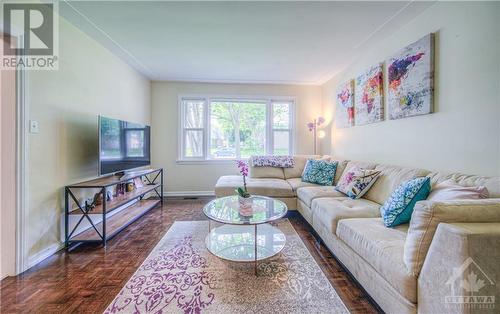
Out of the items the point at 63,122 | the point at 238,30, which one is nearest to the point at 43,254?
the point at 63,122

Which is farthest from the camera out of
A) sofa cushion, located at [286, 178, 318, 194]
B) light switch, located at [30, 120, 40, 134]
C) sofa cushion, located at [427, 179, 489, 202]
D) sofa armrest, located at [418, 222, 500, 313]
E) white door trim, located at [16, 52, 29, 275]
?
sofa cushion, located at [286, 178, 318, 194]

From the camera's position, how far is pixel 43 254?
2.06 m

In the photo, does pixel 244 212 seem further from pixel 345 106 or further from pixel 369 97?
pixel 345 106

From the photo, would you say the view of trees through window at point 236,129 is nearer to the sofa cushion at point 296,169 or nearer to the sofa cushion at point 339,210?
the sofa cushion at point 296,169

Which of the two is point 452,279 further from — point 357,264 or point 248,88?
point 248,88

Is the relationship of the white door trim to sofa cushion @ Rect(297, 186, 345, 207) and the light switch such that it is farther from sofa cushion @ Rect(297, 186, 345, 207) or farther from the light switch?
sofa cushion @ Rect(297, 186, 345, 207)

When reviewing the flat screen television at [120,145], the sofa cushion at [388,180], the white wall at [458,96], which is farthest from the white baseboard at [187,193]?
the white wall at [458,96]

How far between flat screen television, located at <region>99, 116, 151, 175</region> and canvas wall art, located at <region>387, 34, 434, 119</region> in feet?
11.3

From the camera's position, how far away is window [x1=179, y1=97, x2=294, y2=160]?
462 centimetres

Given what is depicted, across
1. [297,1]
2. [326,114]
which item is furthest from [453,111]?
[326,114]

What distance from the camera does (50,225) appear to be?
7.04ft

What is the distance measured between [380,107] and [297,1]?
1.70 meters

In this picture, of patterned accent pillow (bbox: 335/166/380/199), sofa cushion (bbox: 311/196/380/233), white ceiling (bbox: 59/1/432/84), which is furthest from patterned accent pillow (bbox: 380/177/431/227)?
white ceiling (bbox: 59/1/432/84)

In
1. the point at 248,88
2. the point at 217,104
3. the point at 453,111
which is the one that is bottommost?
the point at 453,111
